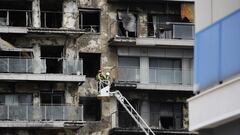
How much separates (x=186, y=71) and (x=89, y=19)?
670 centimetres

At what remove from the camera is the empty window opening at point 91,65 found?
55906 millimetres

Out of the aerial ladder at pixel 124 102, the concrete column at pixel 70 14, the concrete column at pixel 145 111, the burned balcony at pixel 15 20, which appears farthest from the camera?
the concrete column at pixel 145 111

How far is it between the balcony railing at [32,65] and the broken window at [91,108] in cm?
240

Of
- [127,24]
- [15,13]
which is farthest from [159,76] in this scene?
[15,13]

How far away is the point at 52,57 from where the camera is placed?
54.4 meters

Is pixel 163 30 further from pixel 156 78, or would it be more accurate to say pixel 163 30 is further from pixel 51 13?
pixel 51 13

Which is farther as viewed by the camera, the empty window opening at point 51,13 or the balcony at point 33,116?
the empty window opening at point 51,13

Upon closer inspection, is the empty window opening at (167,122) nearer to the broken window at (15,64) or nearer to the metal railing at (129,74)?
the metal railing at (129,74)

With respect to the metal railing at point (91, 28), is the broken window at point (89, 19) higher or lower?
higher

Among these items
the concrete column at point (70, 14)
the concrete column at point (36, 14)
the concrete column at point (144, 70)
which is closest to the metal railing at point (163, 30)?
the concrete column at point (144, 70)

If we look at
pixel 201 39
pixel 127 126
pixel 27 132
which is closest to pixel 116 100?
pixel 127 126

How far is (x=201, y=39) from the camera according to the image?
46.9 feet

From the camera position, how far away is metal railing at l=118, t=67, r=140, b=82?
54.5 metres

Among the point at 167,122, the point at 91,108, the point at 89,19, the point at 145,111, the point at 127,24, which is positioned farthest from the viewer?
the point at 89,19
